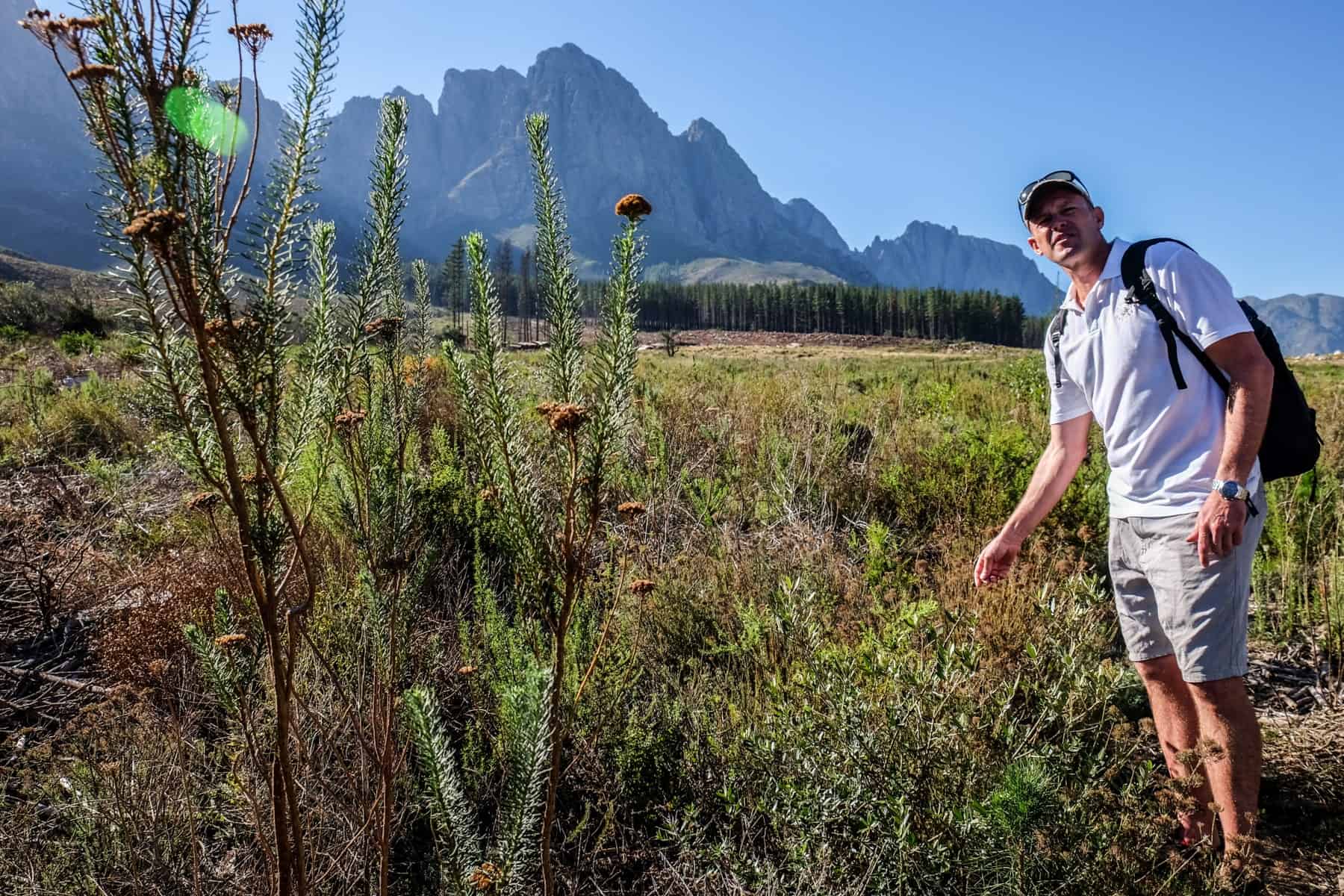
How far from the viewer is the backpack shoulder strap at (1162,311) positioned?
82.1 inches

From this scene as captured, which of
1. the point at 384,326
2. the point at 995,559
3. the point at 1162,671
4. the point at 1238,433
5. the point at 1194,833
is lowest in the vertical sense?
the point at 1194,833

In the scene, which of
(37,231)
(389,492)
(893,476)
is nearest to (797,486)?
(893,476)

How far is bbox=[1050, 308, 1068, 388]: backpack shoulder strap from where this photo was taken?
262cm

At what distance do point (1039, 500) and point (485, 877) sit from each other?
7.69 feet

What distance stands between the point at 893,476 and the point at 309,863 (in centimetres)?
373

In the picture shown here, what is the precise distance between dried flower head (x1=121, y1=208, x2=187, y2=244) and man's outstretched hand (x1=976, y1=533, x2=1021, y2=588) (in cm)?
269

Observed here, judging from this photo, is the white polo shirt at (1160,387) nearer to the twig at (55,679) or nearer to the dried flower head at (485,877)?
the dried flower head at (485,877)

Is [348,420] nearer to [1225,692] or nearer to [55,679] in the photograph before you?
[55,679]

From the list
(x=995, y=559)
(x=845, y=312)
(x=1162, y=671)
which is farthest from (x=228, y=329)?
(x=845, y=312)

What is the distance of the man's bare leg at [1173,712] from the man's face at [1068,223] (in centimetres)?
143

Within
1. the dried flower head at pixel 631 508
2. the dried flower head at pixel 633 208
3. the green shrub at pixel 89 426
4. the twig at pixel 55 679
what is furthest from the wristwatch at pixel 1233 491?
the green shrub at pixel 89 426

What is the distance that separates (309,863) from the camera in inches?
79.1

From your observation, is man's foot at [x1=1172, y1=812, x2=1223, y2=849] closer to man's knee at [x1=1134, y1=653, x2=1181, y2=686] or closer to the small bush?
man's knee at [x1=1134, y1=653, x2=1181, y2=686]

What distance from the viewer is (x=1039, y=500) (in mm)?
2732
